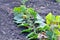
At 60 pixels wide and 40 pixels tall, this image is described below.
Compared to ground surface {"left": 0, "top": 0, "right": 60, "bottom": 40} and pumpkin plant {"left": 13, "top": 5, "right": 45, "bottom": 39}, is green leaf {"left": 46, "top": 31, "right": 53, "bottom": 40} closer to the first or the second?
pumpkin plant {"left": 13, "top": 5, "right": 45, "bottom": 39}

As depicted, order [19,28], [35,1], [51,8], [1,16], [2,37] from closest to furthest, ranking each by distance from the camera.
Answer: [2,37]
[19,28]
[1,16]
[51,8]
[35,1]

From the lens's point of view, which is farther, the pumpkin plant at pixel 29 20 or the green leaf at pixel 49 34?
the pumpkin plant at pixel 29 20

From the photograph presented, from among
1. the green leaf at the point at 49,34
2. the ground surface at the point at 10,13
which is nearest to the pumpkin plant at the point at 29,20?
the ground surface at the point at 10,13

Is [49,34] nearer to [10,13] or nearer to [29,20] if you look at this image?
[29,20]

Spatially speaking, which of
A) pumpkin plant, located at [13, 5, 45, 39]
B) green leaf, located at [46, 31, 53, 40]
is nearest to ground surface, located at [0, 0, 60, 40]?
pumpkin plant, located at [13, 5, 45, 39]

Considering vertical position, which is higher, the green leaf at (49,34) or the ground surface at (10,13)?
the ground surface at (10,13)

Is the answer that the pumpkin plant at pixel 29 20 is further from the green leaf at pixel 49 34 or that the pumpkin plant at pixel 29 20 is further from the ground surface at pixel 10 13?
the green leaf at pixel 49 34

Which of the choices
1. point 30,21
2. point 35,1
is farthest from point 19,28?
point 35,1

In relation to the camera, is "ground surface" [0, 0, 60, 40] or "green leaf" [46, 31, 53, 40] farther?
"ground surface" [0, 0, 60, 40]

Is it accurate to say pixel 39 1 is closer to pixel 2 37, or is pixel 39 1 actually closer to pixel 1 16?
pixel 1 16
